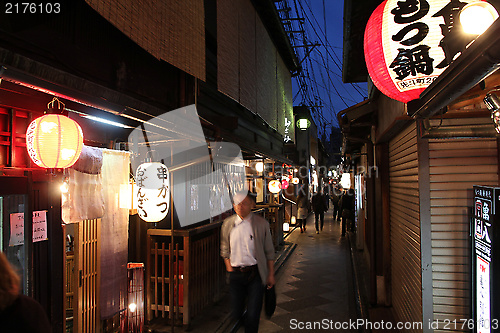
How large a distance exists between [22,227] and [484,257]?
6357 mm

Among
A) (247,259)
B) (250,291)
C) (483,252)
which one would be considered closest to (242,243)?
(247,259)

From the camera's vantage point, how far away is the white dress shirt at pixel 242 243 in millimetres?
5887

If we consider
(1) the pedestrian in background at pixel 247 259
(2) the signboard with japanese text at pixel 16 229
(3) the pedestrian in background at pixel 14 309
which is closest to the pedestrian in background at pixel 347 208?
(1) the pedestrian in background at pixel 247 259

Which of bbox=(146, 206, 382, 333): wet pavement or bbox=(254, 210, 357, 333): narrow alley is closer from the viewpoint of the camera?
bbox=(146, 206, 382, 333): wet pavement

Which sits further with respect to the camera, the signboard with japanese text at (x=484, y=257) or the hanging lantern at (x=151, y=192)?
the hanging lantern at (x=151, y=192)

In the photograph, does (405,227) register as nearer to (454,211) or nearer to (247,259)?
(454,211)

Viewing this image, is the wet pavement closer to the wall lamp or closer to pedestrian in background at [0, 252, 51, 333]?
pedestrian in background at [0, 252, 51, 333]

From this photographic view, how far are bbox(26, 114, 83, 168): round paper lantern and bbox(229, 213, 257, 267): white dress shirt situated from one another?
3043 mm

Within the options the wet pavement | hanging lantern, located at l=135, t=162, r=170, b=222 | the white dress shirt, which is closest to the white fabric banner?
hanging lantern, located at l=135, t=162, r=170, b=222

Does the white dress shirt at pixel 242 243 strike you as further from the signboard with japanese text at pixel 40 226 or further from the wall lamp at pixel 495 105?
the wall lamp at pixel 495 105

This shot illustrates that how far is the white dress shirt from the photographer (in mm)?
5887

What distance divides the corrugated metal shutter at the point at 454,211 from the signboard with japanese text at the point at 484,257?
1.43 ft

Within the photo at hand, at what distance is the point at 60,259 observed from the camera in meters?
5.45

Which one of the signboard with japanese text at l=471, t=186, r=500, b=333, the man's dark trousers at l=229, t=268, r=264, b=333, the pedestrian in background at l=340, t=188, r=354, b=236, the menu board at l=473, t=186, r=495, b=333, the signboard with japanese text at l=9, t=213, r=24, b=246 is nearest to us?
the signboard with japanese text at l=471, t=186, r=500, b=333
